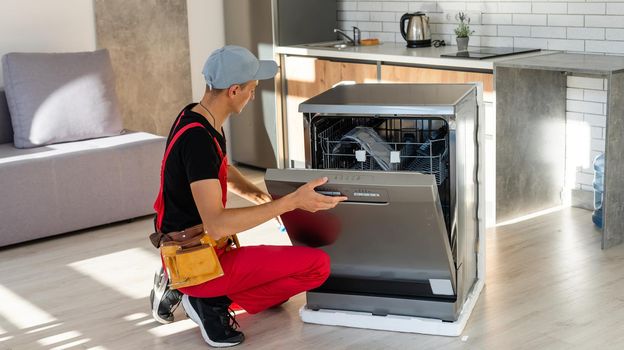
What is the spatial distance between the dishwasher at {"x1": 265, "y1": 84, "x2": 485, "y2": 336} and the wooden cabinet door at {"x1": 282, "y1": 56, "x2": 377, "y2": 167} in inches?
77.5

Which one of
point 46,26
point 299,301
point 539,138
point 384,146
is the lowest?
point 299,301

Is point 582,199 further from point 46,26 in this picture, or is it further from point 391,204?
point 46,26

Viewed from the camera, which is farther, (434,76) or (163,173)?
(434,76)

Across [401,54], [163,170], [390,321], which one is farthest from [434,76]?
[163,170]

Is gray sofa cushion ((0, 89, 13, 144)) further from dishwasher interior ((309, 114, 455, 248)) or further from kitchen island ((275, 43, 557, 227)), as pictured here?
dishwasher interior ((309, 114, 455, 248))

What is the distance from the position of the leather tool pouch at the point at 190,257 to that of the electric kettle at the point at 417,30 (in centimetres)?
268

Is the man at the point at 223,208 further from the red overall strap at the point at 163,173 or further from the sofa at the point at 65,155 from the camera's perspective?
the sofa at the point at 65,155

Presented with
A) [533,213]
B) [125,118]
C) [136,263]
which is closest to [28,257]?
[136,263]

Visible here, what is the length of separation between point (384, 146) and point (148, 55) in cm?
319

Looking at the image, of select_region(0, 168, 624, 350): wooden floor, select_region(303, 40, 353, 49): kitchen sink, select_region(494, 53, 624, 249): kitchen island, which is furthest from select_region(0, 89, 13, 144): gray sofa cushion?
select_region(494, 53, 624, 249): kitchen island

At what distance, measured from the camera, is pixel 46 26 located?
5.84m

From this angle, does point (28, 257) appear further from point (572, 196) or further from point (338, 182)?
point (572, 196)

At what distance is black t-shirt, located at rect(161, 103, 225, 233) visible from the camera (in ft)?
10.8

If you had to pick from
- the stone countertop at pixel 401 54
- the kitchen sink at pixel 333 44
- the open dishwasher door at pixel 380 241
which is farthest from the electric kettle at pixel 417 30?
the open dishwasher door at pixel 380 241
